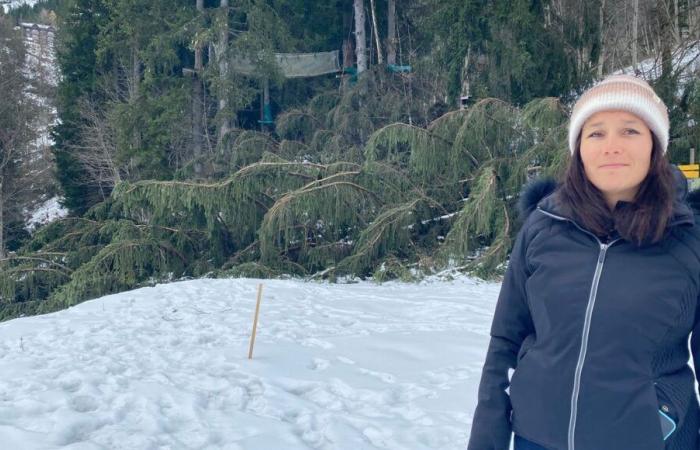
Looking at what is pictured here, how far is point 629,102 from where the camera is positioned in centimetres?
169

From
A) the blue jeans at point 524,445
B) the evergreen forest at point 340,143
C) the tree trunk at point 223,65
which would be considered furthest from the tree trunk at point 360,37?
the blue jeans at point 524,445

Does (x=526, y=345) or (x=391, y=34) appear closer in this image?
(x=526, y=345)

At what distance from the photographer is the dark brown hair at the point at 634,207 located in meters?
1.59

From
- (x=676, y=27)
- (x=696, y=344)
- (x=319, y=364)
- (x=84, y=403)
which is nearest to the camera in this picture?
(x=696, y=344)

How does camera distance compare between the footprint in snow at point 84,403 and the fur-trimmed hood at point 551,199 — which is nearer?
the fur-trimmed hood at point 551,199

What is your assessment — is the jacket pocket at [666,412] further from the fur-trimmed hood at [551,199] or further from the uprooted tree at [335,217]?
the uprooted tree at [335,217]

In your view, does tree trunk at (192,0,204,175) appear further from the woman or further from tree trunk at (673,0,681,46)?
the woman

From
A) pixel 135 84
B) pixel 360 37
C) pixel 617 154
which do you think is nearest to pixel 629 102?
pixel 617 154

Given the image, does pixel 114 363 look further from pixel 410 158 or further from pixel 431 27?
pixel 431 27

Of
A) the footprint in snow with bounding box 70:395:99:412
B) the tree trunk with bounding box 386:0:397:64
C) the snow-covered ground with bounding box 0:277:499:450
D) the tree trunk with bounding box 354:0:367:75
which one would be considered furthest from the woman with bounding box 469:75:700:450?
the tree trunk with bounding box 386:0:397:64

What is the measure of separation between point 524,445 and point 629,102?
0.93m

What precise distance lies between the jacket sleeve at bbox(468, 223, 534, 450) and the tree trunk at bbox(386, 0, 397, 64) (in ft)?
56.3

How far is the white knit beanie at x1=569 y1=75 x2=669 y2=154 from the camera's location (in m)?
1.69

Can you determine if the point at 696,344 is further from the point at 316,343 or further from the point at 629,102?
the point at 316,343
